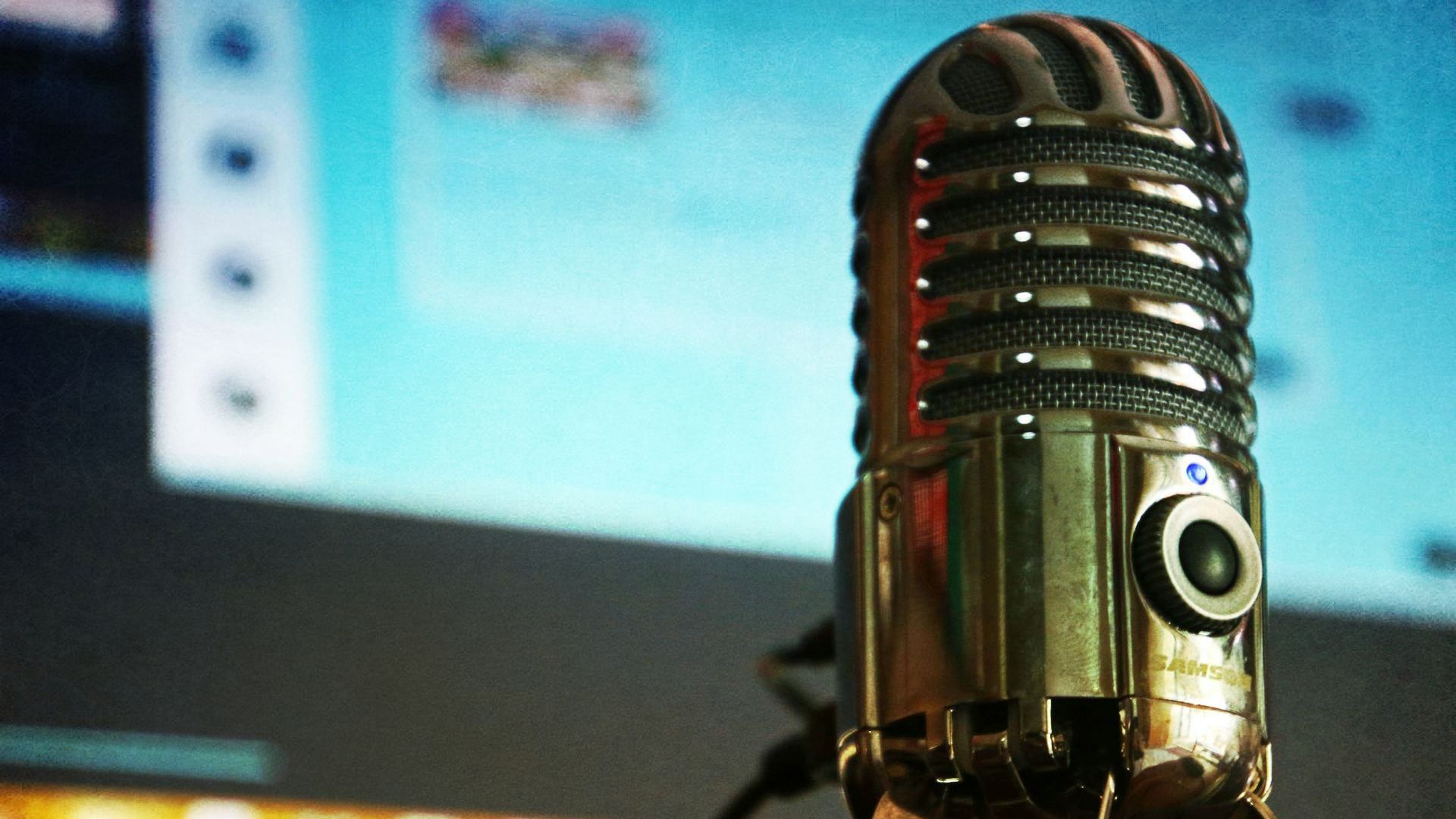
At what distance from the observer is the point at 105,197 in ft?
3.36

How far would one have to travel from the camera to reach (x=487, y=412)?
1091 millimetres

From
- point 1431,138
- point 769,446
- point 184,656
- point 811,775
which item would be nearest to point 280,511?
point 184,656

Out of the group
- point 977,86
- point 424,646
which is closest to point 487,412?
point 424,646

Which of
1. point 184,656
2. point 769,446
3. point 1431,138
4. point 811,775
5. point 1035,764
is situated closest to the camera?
point 1035,764

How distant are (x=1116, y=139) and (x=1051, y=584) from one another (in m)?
0.16

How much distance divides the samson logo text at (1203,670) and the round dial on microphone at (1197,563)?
0.04 ft

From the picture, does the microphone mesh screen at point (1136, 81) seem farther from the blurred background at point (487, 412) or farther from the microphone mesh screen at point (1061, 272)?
the blurred background at point (487, 412)

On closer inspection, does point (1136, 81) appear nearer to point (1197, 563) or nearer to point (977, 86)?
point (977, 86)

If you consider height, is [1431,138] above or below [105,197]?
above

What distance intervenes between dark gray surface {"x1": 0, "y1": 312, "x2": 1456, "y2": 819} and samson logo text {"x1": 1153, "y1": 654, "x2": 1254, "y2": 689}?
61 cm

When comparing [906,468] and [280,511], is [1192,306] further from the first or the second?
[280,511]

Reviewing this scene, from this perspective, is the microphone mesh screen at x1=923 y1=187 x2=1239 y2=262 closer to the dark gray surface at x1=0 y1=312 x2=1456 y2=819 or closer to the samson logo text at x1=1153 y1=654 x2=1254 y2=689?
the samson logo text at x1=1153 y1=654 x2=1254 y2=689

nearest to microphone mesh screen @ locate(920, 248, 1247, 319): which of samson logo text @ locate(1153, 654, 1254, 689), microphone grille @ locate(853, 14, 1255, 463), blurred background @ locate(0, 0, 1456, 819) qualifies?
microphone grille @ locate(853, 14, 1255, 463)

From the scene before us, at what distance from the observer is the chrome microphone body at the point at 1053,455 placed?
52cm
